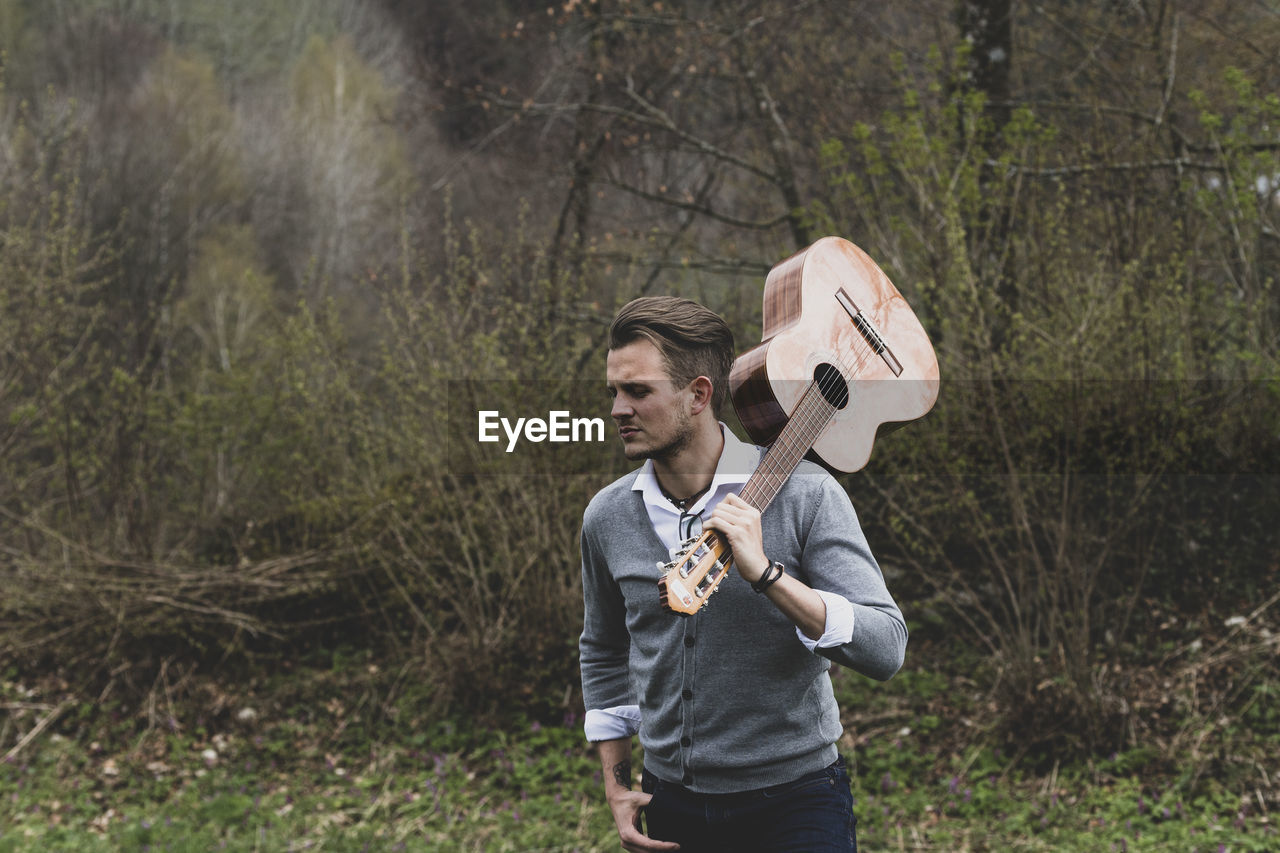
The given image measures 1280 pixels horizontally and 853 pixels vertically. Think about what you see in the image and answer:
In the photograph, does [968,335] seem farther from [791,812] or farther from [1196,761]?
[791,812]

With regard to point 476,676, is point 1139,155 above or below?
above

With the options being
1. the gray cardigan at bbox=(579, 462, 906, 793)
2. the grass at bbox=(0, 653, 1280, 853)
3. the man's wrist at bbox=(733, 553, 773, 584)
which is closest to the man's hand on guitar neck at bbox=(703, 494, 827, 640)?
the man's wrist at bbox=(733, 553, 773, 584)

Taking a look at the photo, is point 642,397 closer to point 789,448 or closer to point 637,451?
point 637,451

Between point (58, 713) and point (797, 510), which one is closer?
point (797, 510)

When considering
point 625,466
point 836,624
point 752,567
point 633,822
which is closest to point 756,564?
point 752,567

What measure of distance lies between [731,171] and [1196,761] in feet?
20.5

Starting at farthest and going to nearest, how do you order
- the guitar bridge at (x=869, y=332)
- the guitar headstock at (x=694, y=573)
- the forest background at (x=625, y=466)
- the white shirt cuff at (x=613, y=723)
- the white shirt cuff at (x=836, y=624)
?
1. the forest background at (x=625, y=466)
2. the white shirt cuff at (x=613, y=723)
3. the guitar bridge at (x=869, y=332)
4. the white shirt cuff at (x=836, y=624)
5. the guitar headstock at (x=694, y=573)

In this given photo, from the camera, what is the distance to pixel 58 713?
24.0 ft

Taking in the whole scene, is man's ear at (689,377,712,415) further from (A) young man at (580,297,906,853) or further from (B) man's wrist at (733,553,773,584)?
(B) man's wrist at (733,553,773,584)

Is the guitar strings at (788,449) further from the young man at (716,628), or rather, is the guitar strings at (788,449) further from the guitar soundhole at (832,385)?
the young man at (716,628)

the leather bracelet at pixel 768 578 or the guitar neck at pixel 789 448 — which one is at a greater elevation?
the guitar neck at pixel 789 448

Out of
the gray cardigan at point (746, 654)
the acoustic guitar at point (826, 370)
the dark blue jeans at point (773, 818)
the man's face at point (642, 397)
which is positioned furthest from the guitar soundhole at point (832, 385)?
the dark blue jeans at point (773, 818)

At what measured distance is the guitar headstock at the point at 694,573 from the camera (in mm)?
1575

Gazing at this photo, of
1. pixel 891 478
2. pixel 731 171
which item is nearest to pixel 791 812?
pixel 891 478
